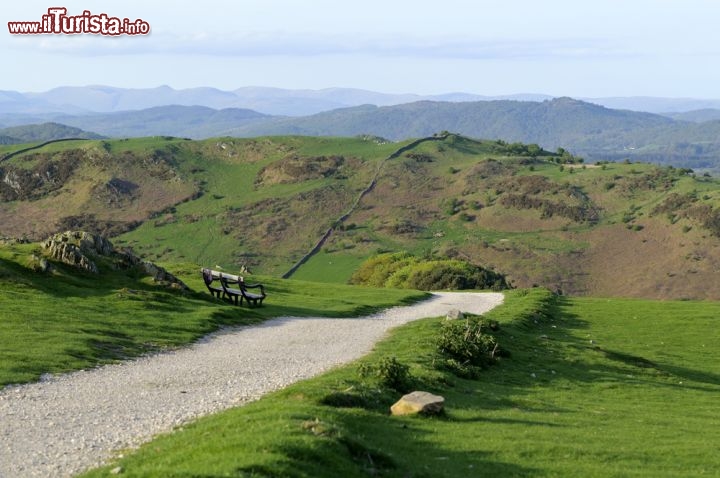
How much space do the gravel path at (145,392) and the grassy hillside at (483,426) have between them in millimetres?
1203

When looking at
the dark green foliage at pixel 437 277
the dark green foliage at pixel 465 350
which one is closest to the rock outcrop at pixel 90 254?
the dark green foliage at pixel 465 350

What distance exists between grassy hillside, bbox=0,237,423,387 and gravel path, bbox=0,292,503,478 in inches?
48.3

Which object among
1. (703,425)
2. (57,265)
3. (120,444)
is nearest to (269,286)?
(57,265)

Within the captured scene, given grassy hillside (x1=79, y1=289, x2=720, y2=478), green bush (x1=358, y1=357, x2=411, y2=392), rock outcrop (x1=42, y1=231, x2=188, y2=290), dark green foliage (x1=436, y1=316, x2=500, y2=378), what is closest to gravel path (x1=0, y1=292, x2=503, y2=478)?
grassy hillside (x1=79, y1=289, x2=720, y2=478)

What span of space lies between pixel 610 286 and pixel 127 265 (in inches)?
4944

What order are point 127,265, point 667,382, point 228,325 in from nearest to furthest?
point 667,382 < point 228,325 < point 127,265

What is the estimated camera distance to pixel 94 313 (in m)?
37.6

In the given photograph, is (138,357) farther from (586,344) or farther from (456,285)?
(456,285)

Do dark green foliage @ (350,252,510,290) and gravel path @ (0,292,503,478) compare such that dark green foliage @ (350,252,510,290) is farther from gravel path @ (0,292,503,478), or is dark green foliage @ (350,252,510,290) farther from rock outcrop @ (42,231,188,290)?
gravel path @ (0,292,503,478)

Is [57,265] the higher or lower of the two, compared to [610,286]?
higher

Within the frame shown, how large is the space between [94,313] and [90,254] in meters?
10.8

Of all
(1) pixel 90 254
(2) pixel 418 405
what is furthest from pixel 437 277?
(2) pixel 418 405

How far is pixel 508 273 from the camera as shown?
536 ft

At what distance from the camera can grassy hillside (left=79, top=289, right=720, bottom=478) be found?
1528 centimetres
